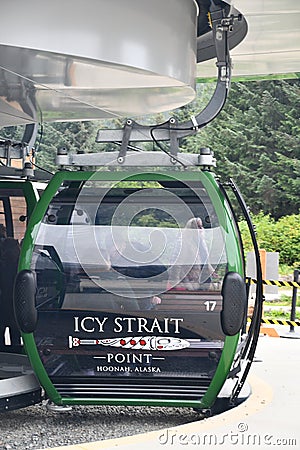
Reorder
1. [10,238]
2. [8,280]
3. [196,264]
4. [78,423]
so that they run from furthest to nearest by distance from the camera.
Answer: [10,238]
[8,280]
[78,423]
[196,264]

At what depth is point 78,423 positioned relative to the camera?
22.9 ft

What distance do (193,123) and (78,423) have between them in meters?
2.33

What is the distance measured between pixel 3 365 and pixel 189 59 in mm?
2933

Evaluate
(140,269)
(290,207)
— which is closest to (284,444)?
(140,269)

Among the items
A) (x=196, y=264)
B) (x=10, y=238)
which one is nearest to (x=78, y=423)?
(x=196, y=264)

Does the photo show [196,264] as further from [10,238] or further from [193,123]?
[10,238]

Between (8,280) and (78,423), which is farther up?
(8,280)

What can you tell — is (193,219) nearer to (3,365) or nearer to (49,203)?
(49,203)

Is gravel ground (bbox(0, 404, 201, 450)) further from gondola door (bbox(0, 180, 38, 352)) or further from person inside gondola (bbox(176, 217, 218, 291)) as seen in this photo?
person inside gondola (bbox(176, 217, 218, 291))

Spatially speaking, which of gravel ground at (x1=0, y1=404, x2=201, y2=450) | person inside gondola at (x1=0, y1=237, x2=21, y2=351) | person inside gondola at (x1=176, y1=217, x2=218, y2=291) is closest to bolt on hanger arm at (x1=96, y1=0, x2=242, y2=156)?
person inside gondola at (x1=176, y1=217, x2=218, y2=291)

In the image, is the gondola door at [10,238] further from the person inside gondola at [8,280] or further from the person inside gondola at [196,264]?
the person inside gondola at [196,264]

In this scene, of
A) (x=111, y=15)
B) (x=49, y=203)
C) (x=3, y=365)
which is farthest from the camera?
(x=3, y=365)

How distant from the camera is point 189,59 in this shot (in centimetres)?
699

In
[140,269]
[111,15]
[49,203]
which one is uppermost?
[111,15]
